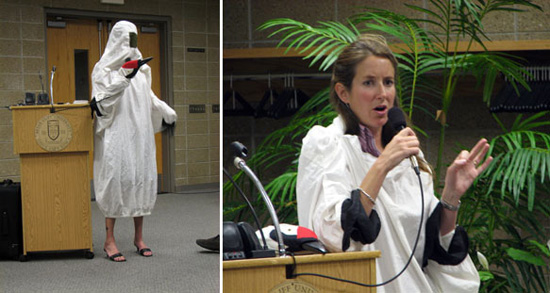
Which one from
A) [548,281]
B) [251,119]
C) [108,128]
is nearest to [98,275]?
[108,128]

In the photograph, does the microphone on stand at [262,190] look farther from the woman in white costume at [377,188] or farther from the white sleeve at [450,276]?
the white sleeve at [450,276]

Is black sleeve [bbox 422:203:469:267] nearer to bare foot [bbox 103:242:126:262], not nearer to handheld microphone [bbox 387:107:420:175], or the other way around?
handheld microphone [bbox 387:107:420:175]

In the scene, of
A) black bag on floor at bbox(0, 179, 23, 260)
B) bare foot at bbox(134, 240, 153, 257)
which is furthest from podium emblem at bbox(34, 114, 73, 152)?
bare foot at bbox(134, 240, 153, 257)

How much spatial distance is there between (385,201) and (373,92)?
0.83ft

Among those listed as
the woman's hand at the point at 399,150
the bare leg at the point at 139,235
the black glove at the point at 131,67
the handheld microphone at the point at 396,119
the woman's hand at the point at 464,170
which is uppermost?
the black glove at the point at 131,67

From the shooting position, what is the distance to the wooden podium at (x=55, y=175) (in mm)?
3291

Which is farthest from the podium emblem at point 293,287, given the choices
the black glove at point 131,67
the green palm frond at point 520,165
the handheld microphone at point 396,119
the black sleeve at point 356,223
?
the black glove at point 131,67

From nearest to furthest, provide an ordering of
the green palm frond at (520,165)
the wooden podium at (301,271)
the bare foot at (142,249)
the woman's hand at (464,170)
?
the wooden podium at (301,271) → the woman's hand at (464,170) → the green palm frond at (520,165) → the bare foot at (142,249)

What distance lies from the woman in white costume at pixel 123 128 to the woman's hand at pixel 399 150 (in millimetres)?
2121

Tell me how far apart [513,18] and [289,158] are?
3.20 feet

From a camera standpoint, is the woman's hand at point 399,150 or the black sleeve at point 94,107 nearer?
the woman's hand at point 399,150

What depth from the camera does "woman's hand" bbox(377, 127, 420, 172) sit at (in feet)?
4.26

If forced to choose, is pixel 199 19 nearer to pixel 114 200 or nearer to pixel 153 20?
pixel 153 20

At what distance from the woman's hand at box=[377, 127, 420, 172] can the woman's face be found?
23 centimetres
